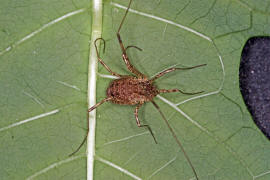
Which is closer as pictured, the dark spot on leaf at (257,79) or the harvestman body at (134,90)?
the harvestman body at (134,90)

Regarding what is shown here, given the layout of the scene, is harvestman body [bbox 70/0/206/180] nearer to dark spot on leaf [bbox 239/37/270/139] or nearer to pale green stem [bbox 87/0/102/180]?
pale green stem [bbox 87/0/102/180]

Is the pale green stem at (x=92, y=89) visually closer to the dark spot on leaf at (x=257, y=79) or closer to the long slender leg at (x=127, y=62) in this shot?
the long slender leg at (x=127, y=62)

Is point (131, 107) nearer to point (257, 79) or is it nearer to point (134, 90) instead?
point (134, 90)

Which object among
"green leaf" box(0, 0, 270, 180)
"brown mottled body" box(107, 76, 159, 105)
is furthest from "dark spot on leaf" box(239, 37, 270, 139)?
"brown mottled body" box(107, 76, 159, 105)

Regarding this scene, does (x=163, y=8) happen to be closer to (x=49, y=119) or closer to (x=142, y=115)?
(x=142, y=115)

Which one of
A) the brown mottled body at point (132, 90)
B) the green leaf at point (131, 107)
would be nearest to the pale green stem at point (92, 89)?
the green leaf at point (131, 107)

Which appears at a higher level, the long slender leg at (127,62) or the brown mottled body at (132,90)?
the long slender leg at (127,62)
